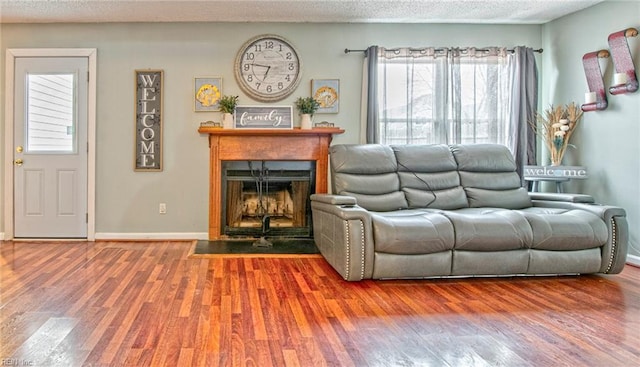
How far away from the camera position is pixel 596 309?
249 centimetres

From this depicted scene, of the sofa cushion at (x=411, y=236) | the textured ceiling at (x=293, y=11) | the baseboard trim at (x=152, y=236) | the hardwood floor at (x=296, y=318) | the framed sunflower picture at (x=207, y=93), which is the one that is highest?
the textured ceiling at (x=293, y=11)

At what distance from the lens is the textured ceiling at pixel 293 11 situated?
13.3ft

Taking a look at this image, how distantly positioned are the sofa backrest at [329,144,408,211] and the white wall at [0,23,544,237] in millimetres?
876

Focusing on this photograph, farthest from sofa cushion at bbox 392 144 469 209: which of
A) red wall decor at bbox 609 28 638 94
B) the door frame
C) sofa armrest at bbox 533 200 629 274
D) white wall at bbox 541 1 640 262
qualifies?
the door frame

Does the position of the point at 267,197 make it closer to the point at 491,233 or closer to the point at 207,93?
the point at 207,93

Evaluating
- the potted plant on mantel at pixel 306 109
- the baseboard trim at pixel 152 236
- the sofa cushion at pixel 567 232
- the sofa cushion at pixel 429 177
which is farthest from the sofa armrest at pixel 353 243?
→ the baseboard trim at pixel 152 236

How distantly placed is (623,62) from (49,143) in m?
5.73

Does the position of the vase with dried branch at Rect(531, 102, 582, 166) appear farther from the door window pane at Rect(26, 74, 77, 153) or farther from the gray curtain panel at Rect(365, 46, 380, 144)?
the door window pane at Rect(26, 74, 77, 153)

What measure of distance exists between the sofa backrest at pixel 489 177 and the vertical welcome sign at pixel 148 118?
3135mm

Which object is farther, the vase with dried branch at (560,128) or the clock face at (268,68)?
the clock face at (268,68)

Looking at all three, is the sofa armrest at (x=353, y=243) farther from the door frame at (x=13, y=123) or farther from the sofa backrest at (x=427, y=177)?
the door frame at (x=13, y=123)

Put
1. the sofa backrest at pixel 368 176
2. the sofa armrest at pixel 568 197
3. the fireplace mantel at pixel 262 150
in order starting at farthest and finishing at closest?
the fireplace mantel at pixel 262 150 < the sofa backrest at pixel 368 176 < the sofa armrest at pixel 568 197

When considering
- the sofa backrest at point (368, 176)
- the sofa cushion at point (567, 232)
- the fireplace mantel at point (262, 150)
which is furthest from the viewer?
the fireplace mantel at point (262, 150)

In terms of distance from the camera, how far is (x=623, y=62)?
12.1ft
